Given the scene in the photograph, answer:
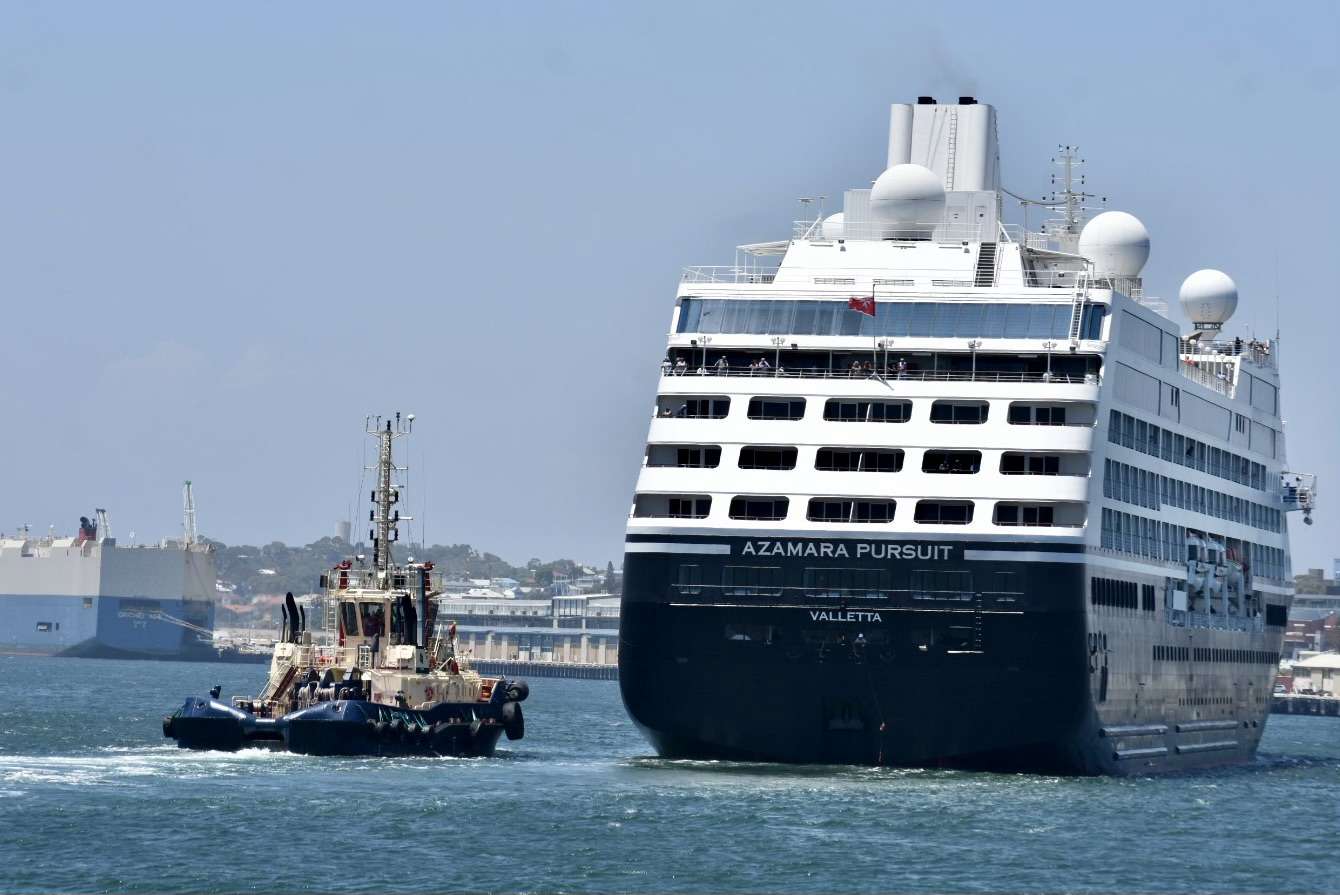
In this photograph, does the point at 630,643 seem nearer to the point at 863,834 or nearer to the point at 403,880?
the point at 863,834

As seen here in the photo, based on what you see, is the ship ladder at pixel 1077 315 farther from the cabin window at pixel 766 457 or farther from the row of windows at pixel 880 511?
the cabin window at pixel 766 457

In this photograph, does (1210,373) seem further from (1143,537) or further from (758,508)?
(758,508)

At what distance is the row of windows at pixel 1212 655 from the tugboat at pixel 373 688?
56.8ft

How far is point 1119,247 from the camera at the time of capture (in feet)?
235

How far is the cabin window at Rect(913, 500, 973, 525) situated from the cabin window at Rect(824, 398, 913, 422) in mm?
2308

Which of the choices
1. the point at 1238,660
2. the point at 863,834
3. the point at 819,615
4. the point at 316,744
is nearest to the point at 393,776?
the point at 316,744

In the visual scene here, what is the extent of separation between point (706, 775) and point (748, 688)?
2.12 m

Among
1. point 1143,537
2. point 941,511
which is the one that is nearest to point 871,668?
point 941,511

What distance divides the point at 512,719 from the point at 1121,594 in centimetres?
1809

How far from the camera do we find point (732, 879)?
140ft

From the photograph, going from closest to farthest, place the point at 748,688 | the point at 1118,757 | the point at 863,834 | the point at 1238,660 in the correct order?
1. the point at 863,834
2. the point at 748,688
3. the point at 1118,757
4. the point at 1238,660

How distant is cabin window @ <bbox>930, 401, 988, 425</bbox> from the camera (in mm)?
57500

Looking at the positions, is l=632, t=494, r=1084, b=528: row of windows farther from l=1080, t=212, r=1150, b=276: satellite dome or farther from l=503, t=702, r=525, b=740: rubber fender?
l=1080, t=212, r=1150, b=276: satellite dome

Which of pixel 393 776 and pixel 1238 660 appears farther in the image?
pixel 1238 660
